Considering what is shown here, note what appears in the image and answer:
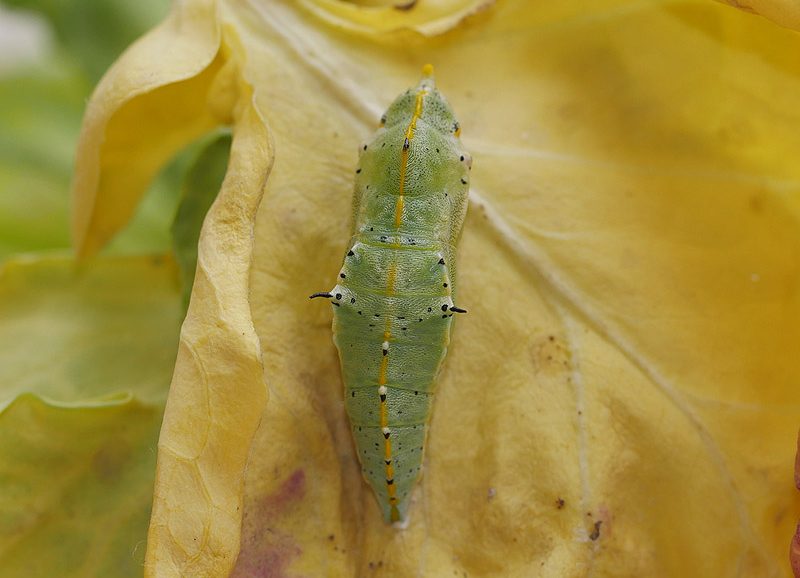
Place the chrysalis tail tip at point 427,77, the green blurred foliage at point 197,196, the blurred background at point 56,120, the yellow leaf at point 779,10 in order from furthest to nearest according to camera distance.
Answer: the blurred background at point 56,120, the green blurred foliage at point 197,196, the chrysalis tail tip at point 427,77, the yellow leaf at point 779,10

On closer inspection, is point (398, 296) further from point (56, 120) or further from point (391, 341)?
point (56, 120)

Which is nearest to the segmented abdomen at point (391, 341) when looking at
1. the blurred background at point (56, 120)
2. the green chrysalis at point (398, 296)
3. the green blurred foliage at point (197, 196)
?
the green chrysalis at point (398, 296)

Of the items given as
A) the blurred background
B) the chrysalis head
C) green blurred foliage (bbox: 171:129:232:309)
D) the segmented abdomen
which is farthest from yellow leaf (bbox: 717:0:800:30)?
the blurred background

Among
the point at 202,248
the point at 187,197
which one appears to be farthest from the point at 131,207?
the point at 202,248

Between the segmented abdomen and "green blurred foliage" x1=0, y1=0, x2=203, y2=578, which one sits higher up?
the segmented abdomen

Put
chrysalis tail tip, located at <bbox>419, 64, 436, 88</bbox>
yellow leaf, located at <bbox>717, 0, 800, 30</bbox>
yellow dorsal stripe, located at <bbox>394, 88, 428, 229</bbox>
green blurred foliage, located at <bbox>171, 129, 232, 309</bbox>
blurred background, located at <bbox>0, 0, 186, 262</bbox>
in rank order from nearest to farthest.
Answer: yellow leaf, located at <bbox>717, 0, 800, 30</bbox>, yellow dorsal stripe, located at <bbox>394, 88, 428, 229</bbox>, chrysalis tail tip, located at <bbox>419, 64, 436, 88</bbox>, green blurred foliage, located at <bbox>171, 129, 232, 309</bbox>, blurred background, located at <bbox>0, 0, 186, 262</bbox>

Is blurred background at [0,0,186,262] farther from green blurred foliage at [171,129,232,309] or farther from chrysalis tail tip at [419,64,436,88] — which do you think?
chrysalis tail tip at [419,64,436,88]

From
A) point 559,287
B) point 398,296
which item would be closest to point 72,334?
point 398,296

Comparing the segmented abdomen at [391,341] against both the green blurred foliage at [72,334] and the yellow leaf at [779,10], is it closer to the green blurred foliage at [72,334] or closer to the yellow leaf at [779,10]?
the green blurred foliage at [72,334]
